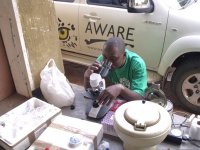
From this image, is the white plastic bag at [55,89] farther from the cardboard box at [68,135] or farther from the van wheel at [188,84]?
the van wheel at [188,84]

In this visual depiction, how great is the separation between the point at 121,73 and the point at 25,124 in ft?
3.28

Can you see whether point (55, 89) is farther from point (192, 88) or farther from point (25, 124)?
point (192, 88)

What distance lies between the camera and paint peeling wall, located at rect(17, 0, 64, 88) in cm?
166

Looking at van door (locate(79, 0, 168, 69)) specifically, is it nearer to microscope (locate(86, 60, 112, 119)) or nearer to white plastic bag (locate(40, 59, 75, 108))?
microscope (locate(86, 60, 112, 119))

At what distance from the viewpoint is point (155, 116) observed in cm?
114

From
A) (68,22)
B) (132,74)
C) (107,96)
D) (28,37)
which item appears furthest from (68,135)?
(68,22)

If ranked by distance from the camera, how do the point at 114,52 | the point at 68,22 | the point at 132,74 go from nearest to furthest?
the point at 114,52, the point at 132,74, the point at 68,22

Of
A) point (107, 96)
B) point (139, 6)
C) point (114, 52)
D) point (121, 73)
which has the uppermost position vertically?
point (139, 6)

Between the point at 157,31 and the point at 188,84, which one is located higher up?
the point at 157,31

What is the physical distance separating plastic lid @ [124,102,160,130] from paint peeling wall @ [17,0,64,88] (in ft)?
2.81

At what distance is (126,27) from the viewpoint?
3111 mm

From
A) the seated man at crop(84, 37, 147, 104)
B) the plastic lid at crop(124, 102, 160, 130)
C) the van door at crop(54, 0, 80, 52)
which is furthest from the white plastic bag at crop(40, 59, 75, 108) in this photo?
the van door at crop(54, 0, 80, 52)

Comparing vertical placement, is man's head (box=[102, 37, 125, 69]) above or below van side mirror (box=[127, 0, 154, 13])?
below

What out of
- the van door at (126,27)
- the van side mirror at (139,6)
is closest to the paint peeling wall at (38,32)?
the van side mirror at (139,6)
